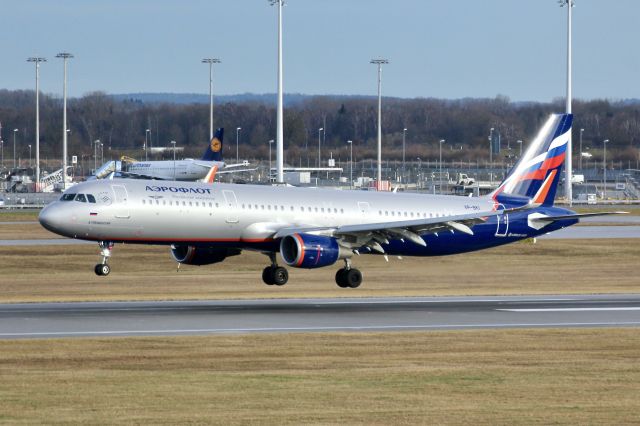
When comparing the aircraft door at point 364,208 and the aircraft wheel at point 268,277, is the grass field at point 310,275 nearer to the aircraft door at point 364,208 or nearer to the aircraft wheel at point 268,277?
the aircraft wheel at point 268,277

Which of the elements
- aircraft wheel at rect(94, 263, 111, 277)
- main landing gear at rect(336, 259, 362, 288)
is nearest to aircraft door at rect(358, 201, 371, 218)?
main landing gear at rect(336, 259, 362, 288)

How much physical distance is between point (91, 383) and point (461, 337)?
1237cm

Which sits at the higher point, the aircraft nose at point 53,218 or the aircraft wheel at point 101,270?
the aircraft nose at point 53,218

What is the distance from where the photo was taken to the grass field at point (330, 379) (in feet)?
80.0

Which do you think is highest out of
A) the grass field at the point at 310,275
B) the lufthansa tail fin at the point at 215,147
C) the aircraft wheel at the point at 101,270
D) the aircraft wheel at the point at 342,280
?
the lufthansa tail fin at the point at 215,147

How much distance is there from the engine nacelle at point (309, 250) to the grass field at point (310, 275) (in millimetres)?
2944

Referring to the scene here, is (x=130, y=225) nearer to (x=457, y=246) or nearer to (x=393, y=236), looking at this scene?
(x=393, y=236)

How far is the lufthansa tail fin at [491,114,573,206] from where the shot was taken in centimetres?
6031

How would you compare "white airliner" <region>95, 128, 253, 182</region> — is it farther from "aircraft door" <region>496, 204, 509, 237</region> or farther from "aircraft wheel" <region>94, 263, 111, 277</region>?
"aircraft wheel" <region>94, 263, 111, 277</region>

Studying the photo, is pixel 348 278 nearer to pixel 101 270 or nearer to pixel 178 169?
pixel 101 270

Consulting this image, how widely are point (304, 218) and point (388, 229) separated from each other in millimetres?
3674

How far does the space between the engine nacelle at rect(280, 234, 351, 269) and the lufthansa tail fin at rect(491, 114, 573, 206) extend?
1261cm

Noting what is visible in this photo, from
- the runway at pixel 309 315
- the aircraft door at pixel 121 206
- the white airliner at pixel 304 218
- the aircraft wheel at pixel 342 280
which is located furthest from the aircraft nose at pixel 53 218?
the aircraft wheel at pixel 342 280

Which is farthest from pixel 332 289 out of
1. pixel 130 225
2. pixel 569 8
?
pixel 569 8
